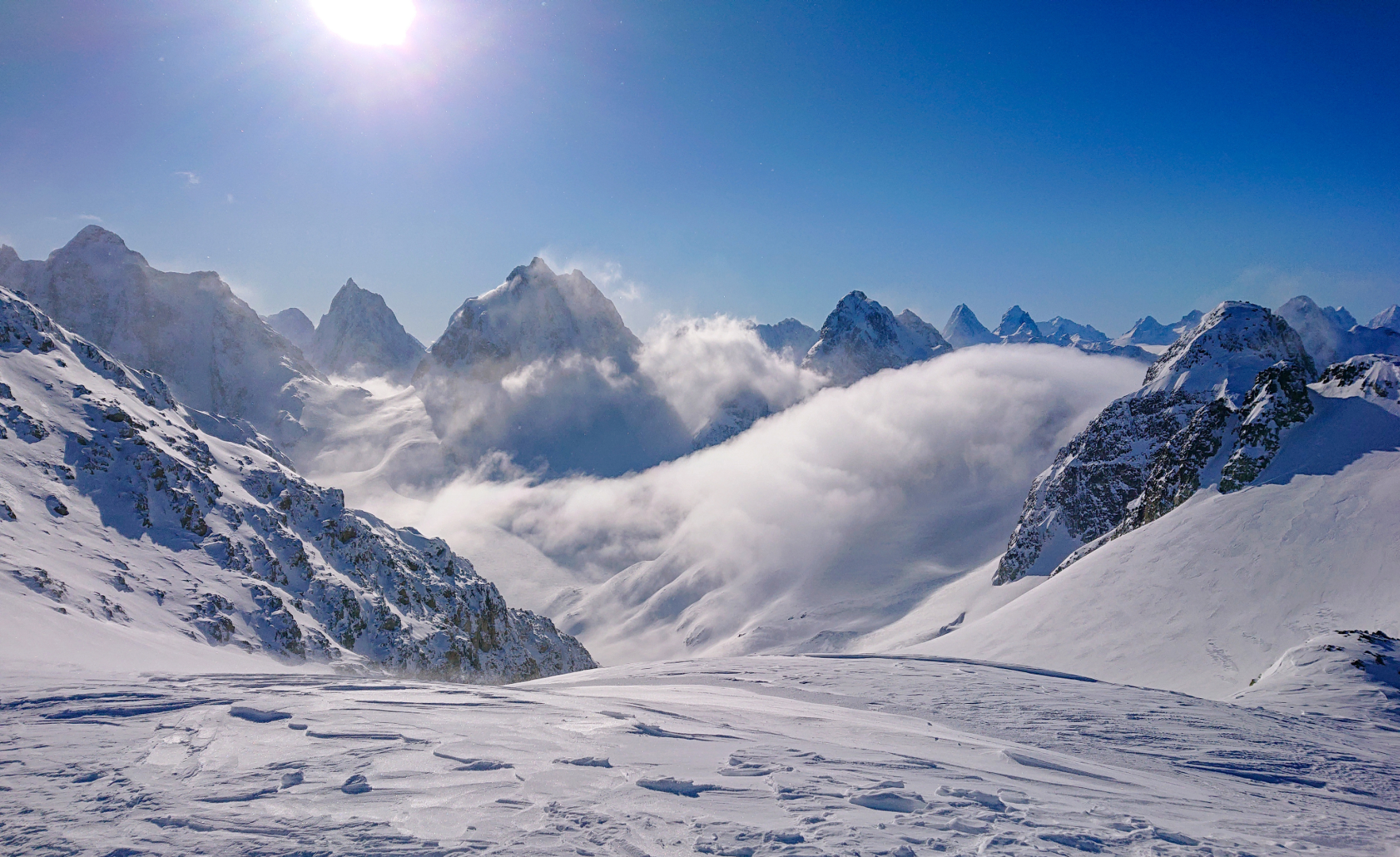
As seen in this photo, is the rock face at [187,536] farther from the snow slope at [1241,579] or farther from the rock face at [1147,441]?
the rock face at [1147,441]

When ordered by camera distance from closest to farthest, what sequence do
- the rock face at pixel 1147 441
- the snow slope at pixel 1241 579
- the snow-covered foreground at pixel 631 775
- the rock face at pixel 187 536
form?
the snow-covered foreground at pixel 631 775, the snow slope at pixel 1241 579, the rock face at pixel 187 536, the rock face at pixel 1147 441

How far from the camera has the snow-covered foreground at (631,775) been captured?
734cm

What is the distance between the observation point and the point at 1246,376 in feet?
278

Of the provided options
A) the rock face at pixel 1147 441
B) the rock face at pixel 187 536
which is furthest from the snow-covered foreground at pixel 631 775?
the rock face at pixel 1147 441

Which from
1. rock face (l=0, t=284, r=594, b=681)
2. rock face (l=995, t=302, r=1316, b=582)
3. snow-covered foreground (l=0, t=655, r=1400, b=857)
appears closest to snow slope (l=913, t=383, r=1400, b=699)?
rock face (l=995, t=302, r=1316, b=582)

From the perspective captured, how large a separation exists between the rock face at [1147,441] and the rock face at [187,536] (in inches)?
3026

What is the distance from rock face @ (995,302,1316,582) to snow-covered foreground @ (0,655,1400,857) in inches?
2485

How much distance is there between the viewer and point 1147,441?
331ft

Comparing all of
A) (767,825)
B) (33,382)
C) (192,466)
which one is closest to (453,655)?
(192,466)

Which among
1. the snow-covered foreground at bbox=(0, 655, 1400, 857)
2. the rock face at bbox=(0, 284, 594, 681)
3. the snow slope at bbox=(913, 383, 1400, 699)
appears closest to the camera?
the snow-covered foreground at bbox=(0, 655, 1400, 857)

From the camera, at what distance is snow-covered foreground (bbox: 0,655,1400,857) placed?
24.1 ft

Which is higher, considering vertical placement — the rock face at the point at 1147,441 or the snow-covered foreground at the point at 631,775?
the rock face at the point at 1147,441

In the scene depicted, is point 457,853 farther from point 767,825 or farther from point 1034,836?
point 1034,836

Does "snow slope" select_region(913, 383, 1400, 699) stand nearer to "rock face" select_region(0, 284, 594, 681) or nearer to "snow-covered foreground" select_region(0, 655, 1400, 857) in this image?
"snow-covered foreground" select_region(0, 655, 1400, 857)
